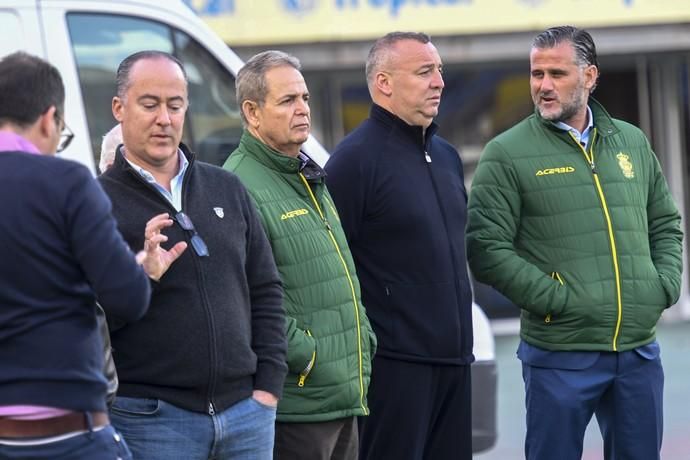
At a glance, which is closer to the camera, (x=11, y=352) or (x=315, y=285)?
(x=11, y=352)

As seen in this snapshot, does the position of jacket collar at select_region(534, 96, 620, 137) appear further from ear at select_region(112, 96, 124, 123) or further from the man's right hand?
the man's right hand

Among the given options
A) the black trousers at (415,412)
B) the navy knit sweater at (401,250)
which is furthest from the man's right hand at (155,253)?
the black trousers at (415,412)

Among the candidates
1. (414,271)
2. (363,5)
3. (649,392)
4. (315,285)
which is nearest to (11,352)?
(315,285)

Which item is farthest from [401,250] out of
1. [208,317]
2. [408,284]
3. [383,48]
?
[208,317]

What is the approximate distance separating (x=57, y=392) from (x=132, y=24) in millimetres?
3272

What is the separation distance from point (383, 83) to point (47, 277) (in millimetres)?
2106

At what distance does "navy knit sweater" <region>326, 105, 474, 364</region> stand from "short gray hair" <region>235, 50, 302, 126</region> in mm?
492

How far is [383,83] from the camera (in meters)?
5.02

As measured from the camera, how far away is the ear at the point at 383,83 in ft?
16.4

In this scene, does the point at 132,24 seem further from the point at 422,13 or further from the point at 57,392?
the point at 422,13

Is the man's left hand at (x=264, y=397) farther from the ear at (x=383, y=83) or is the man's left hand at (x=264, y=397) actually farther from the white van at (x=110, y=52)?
the white van at (x=110, y=52)

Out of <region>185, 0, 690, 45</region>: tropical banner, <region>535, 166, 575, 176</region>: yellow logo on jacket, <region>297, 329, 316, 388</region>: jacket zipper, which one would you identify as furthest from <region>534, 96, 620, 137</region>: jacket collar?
<region>185, 0, 690, 45</region>: tropical banner

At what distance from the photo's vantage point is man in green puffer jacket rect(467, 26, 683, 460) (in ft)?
16.2

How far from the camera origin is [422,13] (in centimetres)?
1043
